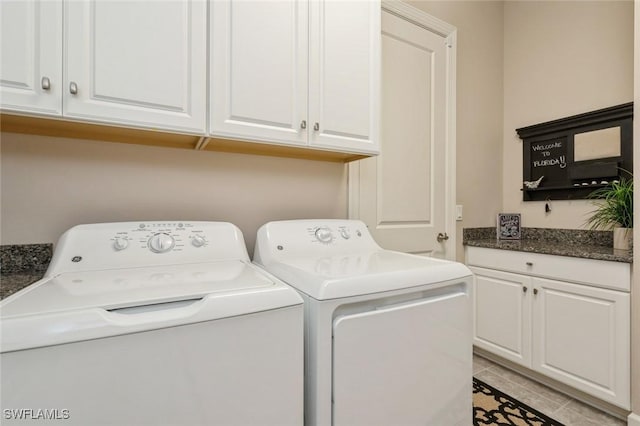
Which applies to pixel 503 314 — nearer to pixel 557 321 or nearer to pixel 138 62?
pixel 557 321

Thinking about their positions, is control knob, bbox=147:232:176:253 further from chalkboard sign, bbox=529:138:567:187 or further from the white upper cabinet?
chalkboard sign, bbox=529:138:567:187

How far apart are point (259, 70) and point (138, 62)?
0.43 m

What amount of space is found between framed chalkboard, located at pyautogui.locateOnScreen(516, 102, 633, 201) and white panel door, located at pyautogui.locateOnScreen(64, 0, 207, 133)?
2.54m

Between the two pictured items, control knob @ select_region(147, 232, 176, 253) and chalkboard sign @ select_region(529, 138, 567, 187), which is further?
chalkboard sign @ select_region(529, 138, 567, 187)

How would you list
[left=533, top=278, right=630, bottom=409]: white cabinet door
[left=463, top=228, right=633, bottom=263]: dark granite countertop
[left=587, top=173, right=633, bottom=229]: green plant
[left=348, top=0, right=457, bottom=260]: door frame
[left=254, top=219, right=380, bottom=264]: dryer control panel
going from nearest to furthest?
[left=254, top=219, right=380, bottom=264]: dryer control panel → [left=533, top=278, right=630, bottom=409]: white cabinet door → [left=463, top=228, right=633, bottom=263]: dark granite countertop → [left=587, top=173, right=633, bottom=229]: green plant → [left=348, top=0, right=457, bottom=260]: door frame

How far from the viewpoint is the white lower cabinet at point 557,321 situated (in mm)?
1649

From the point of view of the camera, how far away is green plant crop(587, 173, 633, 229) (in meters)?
1.87

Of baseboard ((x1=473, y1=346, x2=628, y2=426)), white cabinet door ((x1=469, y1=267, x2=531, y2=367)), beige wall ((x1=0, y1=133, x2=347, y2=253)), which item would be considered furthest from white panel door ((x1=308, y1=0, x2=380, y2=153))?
baseboard ((x1=473, y1=346, x2=628, y2=426))

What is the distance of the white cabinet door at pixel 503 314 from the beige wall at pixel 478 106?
0.94 ft

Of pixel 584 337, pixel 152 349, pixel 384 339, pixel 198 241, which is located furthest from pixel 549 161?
pixel 152 349

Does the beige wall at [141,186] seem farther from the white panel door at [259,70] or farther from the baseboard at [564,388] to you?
the baseboard at [564,388]

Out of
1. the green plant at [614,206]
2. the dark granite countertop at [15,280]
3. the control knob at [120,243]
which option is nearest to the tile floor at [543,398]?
the green plant at [614,206]

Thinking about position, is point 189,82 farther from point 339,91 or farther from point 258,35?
point 339,91

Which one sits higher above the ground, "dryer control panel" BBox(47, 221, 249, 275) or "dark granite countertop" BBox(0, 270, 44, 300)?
"dryer control panel" BBox(47, 221, 249, 275)
